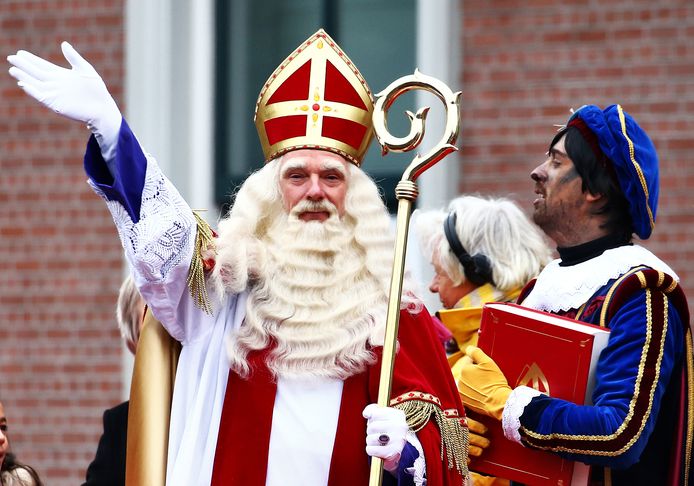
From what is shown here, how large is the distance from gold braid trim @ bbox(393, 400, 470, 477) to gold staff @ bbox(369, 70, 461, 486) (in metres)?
0.13

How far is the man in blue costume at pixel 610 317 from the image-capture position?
3744 mm

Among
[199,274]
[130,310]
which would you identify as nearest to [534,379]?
[199,274]

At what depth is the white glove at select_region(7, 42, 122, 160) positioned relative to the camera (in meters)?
3.45

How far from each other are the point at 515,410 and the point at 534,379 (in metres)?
0.17

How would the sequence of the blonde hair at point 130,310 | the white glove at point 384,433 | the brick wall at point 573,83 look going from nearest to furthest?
the white glove at point 384,433
the blonde hair at point 130,310
the brick wall at point 573,83

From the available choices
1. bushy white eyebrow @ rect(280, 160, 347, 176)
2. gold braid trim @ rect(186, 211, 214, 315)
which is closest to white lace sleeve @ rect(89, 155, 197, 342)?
gold braid trim @ rect(186, 211, 214, 315)

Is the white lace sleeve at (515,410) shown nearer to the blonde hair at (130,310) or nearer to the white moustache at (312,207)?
the white moustache at (312,207)

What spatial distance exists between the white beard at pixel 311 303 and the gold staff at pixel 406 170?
0.22m

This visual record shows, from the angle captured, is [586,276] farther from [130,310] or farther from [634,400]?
[130,310]

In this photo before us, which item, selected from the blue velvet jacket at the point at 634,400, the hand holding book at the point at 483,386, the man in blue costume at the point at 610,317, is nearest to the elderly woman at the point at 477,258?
the man in blue costume at the point at 610,317

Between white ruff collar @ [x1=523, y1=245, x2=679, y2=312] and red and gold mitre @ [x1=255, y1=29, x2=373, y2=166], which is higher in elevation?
red and gold mitre @ [x1=255, y1=29, x2=373, y2=166]

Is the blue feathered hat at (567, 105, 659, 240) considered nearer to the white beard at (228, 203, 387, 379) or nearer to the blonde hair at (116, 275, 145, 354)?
the white beard at (228, 203, 387, 379)

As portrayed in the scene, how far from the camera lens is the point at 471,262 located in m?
4.68

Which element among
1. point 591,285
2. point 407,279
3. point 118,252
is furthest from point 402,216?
point 118,252
